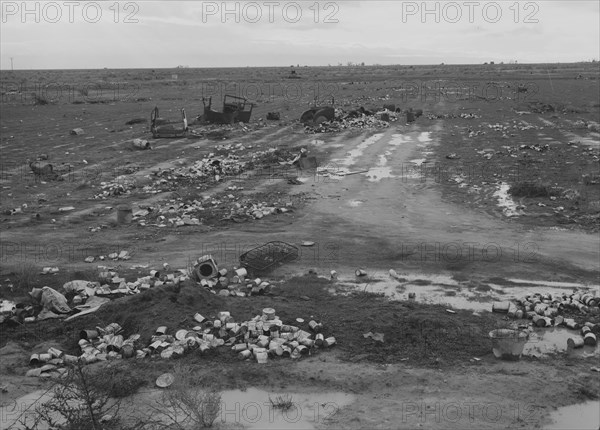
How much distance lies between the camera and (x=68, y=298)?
25.3ft

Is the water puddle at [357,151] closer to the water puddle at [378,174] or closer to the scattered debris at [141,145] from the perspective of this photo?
the water puddle at [378,174]

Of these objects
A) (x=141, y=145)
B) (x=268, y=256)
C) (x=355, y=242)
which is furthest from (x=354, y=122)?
(x=268, y=256)

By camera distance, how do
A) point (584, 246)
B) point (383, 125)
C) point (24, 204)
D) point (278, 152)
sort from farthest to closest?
point (383, 125) < point (278, 152) < point (24, 204) < point (584, 246)

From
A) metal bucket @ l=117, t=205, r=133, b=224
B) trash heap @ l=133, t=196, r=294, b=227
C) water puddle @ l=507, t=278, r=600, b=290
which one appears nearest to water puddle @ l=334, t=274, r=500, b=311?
water puddle @ l=507, t=278, r=600, b=290

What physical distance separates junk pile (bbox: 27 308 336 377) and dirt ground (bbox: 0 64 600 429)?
0.14 metres

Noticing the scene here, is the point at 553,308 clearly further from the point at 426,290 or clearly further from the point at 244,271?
the point at 244,271

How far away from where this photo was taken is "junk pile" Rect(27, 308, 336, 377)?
6.20m

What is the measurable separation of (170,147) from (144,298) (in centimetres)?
1336

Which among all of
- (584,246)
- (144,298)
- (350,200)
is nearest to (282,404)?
(144,298)

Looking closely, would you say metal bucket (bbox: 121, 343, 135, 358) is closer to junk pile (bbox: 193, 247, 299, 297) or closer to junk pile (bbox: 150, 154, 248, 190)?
junk pile (bbox: 193, 247, 299, 297)

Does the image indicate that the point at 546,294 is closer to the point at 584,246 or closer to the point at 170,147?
the point at 584,246

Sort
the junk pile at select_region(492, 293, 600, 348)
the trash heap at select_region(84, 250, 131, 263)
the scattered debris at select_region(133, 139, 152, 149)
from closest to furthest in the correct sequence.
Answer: the junk pile at select_region(492, 293, 600, 348) < the trash heap at select_region(84, 250, 131, 263) < the scattered debris at select_region(133, 139, 152, 149)

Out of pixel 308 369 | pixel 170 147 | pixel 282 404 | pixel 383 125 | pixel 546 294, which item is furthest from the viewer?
pixel 383 125

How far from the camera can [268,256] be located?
8.98m
